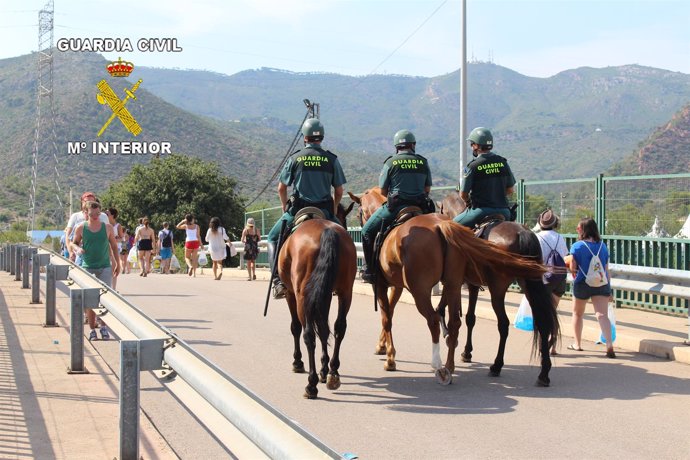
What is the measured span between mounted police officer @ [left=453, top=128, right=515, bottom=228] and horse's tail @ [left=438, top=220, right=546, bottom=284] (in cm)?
126

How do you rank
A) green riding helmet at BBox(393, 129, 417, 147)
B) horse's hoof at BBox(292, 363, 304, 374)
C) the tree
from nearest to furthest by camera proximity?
horse's hoof at BBox(292, 363, 304, 374)
green riding helmet at BBox(393, 129, 417, 147)
the tree

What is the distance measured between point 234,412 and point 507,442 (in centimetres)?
371

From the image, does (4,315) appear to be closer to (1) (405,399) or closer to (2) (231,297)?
(2) (231,297)

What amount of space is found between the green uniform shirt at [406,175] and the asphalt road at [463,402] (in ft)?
6.84

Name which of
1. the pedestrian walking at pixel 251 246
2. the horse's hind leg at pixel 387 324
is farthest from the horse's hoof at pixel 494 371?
the pedestrian walking at pixel 251 246

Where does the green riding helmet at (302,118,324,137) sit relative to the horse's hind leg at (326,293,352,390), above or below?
above

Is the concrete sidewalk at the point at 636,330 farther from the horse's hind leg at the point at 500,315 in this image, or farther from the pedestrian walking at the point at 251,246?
the pedestrian walking at the point at 251,246

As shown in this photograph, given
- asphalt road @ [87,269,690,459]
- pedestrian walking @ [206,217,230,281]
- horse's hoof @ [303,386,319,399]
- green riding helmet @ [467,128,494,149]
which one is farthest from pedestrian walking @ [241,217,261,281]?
horse's hoof @ [303,386,319,399]

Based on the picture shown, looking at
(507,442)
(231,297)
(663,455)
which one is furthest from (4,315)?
(663,455)

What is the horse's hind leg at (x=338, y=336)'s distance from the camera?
9.36 metres

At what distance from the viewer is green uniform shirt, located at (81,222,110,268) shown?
13.2 metres

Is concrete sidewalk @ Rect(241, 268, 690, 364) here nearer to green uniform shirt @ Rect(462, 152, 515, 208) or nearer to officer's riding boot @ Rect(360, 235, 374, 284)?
green uniform shirt @ Rect(462, 152, 515, 208)

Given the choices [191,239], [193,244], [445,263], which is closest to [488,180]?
[445,263]

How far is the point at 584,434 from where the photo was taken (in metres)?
7.50
